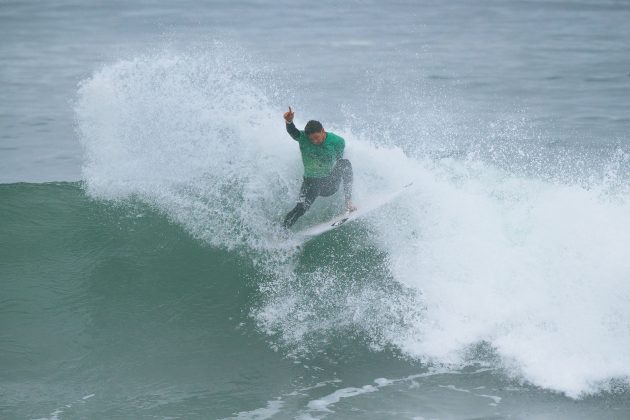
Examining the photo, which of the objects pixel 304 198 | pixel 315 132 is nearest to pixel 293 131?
pixel 315 132

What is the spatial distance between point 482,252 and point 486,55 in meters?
20.7

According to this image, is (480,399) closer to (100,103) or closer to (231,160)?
(231,160)

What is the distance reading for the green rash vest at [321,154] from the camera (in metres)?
9.87

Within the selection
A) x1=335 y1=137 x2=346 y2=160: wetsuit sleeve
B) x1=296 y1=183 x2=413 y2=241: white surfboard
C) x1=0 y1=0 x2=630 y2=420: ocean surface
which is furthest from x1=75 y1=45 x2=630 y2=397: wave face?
x1=335 y1=137 x2=346 y2=160: wetsuit sleeve

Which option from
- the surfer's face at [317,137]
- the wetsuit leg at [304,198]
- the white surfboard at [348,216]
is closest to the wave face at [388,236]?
the white surfboard at [348,216]

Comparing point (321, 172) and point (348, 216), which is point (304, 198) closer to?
point (321, 172)

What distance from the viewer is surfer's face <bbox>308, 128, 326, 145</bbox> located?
31.5 feet

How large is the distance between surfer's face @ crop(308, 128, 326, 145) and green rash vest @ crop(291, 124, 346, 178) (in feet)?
0.38

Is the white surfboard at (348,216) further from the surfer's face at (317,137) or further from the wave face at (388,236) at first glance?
the surfer's face at (317,137)

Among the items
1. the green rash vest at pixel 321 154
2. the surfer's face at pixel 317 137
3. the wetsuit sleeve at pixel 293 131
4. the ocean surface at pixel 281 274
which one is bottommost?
the ocean surface at pixel 281 274

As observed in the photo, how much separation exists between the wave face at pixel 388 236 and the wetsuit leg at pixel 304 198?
0.31 meters

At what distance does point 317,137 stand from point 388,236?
5.16 ft

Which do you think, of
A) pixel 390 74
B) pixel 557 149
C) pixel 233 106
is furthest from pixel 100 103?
pixel 390 74

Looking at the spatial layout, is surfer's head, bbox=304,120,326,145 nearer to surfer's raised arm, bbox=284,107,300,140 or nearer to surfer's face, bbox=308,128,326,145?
surfer's face, bbox=308,128,326,145
